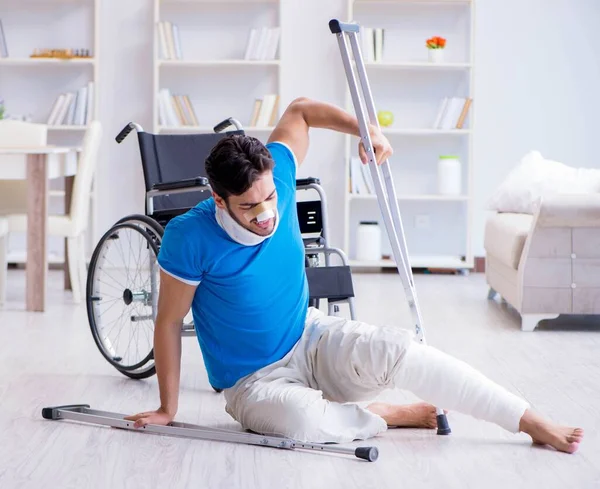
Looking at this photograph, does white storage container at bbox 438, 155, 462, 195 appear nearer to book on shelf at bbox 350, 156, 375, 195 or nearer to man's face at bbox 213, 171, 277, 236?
book on shelf at bbox 350, 156, 375, 195

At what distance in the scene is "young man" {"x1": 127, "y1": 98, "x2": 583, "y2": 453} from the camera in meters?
2.32

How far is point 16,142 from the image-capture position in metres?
5.39

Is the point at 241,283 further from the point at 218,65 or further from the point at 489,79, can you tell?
the point at 489,79

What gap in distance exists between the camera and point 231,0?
6348mm

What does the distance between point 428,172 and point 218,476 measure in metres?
4.57

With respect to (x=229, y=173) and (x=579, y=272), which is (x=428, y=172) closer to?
(x=579, y=272)

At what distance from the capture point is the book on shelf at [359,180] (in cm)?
633

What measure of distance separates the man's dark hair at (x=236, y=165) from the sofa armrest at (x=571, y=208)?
6.40 ft

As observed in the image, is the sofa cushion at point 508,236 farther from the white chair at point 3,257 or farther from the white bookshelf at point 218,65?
the white chair at point 3,257

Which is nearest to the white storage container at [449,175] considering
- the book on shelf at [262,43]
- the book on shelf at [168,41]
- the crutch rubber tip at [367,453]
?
the book on shelf at [262,43]

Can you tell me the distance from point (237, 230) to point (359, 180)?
13.3 feet

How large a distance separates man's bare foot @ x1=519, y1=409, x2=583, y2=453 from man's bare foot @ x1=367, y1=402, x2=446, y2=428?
0.29 metres

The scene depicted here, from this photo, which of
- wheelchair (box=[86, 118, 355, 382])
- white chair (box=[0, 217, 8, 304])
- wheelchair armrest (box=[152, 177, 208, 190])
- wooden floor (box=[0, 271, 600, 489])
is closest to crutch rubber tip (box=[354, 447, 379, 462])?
wooden floor (box=[0, 271, 600, 489])

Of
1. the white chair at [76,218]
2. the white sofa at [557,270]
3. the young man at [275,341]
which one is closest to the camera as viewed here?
the young man at [275,341]
